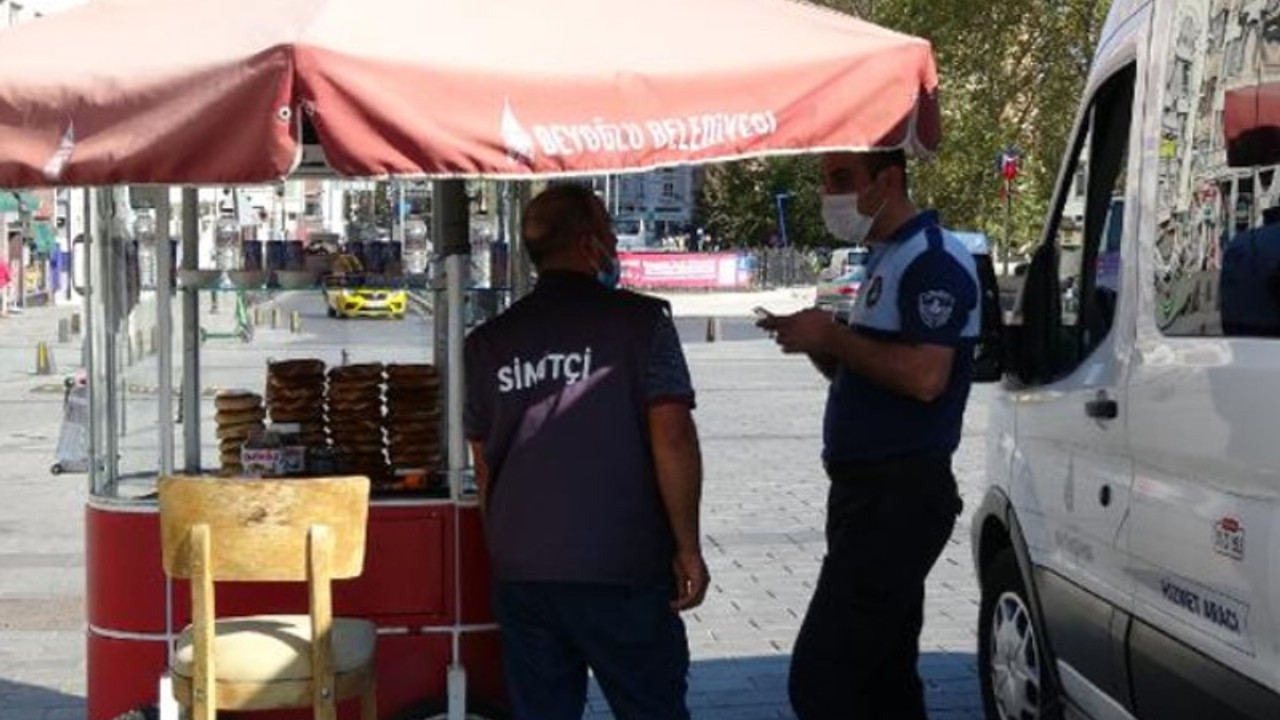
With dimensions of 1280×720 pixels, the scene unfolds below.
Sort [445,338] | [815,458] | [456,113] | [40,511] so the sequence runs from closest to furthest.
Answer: [456,113] → [445,338] → [40,511] → [815,458]

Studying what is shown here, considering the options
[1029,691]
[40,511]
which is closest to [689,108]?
[1029,691]

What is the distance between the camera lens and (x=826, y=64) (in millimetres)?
3920

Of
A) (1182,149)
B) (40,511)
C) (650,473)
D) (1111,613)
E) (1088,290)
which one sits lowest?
(40,511)

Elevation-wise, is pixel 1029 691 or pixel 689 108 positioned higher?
pixel 689 108

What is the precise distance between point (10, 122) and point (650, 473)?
1.67 m

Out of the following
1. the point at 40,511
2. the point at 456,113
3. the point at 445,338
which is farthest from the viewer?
the point at 40,511

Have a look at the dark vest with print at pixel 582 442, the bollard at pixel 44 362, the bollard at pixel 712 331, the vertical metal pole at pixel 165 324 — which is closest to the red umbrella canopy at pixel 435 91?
the dark vest with print at pixel 582 442

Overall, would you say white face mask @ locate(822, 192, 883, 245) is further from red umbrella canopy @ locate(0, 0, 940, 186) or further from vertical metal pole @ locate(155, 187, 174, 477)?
vertical metal pole @ locate(155, 187, 174, 477)

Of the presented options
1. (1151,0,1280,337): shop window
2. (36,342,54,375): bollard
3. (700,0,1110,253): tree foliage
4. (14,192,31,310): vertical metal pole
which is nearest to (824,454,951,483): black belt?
(1151,0,1280,337): shop window

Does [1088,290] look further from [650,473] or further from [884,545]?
[650,473]

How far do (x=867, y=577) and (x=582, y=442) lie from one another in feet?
3.16

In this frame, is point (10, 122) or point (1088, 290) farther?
point (1088, 290)

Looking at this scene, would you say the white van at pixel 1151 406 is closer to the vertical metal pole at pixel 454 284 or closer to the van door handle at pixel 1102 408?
the van door handle at pixel 1102 408

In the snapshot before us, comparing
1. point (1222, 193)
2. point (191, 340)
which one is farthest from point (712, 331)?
point (1222, 193)
